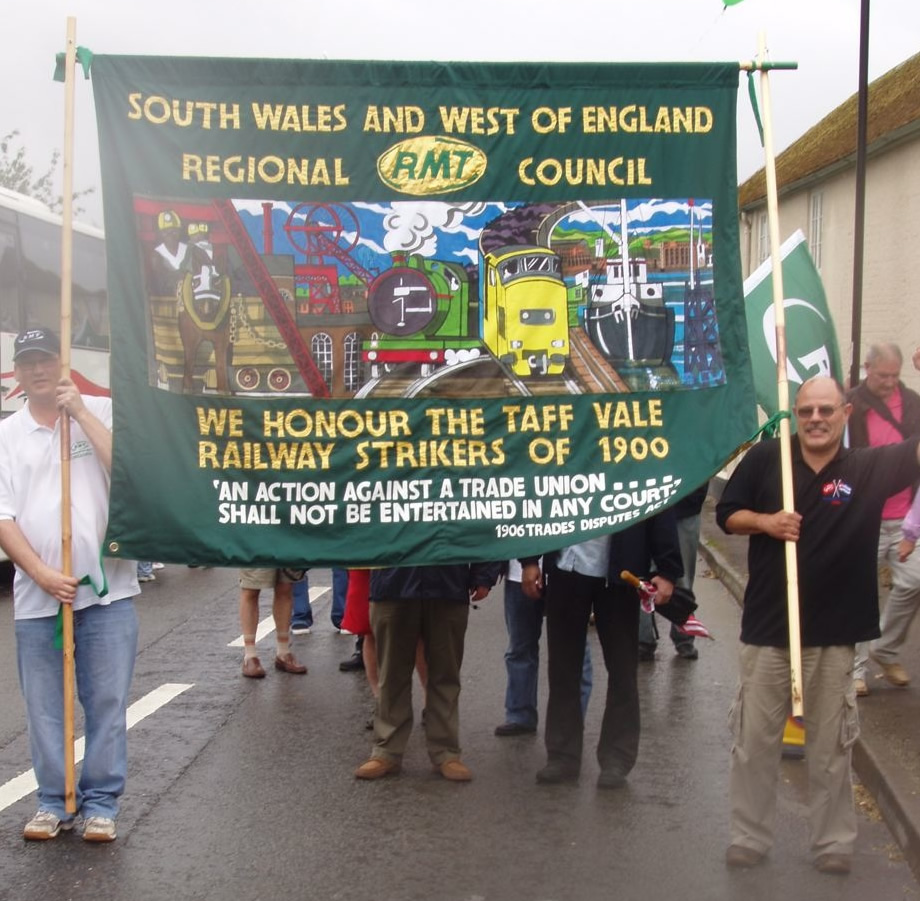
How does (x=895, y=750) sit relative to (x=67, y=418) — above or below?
below

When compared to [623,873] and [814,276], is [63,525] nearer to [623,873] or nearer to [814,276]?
[623,873]

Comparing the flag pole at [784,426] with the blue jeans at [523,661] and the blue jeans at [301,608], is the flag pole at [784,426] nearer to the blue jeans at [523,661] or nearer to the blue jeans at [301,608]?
the blue jeans at [523,661]

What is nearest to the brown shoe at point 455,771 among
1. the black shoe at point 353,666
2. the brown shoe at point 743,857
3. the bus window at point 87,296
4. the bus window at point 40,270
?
the brown shoe at point 743,857

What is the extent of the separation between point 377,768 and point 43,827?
165 centimetres

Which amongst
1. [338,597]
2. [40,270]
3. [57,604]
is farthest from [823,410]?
[40,270]

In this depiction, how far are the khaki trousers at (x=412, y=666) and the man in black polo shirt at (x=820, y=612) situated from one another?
1710 mm

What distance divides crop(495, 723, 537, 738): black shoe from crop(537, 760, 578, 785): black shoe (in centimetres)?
88

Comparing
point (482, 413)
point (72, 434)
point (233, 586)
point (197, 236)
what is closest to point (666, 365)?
point (482, 413)

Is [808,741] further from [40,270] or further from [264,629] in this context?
[40,270]

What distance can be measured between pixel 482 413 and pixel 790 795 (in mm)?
2486

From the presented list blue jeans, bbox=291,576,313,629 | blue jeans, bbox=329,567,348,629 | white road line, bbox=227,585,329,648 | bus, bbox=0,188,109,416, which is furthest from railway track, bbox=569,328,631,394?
bus, bbox=0,188,109,416

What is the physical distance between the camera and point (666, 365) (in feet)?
18.0

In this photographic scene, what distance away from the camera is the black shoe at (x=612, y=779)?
6414 millimetres

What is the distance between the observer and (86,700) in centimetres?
572
